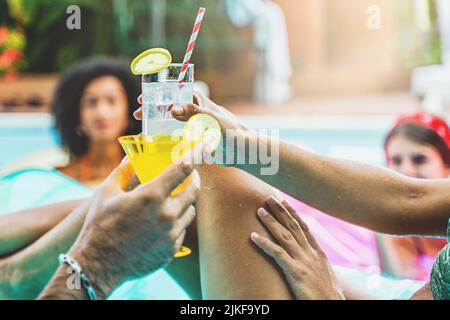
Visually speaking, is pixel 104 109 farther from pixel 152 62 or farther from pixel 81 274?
pixel 81 274

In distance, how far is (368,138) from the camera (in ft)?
7.86

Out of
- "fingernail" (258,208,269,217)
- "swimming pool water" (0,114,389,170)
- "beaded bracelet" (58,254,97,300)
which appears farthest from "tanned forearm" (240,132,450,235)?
"swimming pool water" (0,114,389,170)

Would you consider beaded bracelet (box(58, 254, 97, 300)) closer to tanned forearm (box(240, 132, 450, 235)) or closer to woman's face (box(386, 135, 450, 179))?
tanned forearm (box(240, 132, 450, 235))

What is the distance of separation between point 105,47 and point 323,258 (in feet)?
3.45

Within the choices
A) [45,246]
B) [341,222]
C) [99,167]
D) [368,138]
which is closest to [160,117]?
[45,246]

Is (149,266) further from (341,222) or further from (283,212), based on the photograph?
(341,222)

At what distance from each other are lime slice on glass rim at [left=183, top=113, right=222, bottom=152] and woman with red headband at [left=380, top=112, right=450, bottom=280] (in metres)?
0.43

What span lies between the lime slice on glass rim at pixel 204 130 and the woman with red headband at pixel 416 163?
0.43 m

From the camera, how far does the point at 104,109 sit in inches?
63.0

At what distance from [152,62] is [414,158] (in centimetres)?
71

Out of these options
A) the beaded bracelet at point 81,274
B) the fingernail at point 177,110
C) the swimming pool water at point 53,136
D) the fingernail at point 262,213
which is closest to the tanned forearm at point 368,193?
the fingernail at point 262,213

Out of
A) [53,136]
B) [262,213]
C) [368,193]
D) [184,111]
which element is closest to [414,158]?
[368,193]

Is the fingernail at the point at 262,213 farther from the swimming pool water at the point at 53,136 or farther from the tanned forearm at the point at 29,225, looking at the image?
the swimming pool water at the point at 53,136

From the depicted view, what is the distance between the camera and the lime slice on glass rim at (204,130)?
0.88 m
